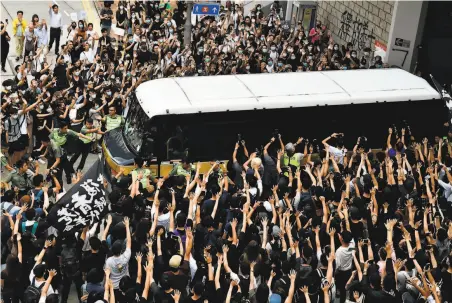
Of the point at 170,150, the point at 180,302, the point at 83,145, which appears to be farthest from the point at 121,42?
the point at 180,302

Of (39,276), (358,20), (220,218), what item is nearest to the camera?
(39,276)

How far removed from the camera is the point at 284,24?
73.6ft

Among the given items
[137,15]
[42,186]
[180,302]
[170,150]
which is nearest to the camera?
[180,302]

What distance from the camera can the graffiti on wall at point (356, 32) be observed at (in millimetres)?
20406

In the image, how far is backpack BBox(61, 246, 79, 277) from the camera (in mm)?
8555

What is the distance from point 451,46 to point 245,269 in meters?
13.0

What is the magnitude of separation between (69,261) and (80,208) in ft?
2.75

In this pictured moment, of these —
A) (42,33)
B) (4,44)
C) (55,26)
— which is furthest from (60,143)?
(55,26)

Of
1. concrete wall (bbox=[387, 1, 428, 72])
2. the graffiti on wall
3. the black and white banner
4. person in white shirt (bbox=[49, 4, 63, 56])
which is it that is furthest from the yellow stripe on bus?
the graffiti on wall

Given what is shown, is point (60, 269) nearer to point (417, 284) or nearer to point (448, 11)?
point (417, 284)

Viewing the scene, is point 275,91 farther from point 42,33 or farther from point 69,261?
point 42,33

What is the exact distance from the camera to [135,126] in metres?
12.5

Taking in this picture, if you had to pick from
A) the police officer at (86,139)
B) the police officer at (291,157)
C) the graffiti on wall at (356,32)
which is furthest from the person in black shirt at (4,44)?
the graffiti on wall at (356,32)

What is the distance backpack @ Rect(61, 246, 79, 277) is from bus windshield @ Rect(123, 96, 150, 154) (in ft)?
12.2
